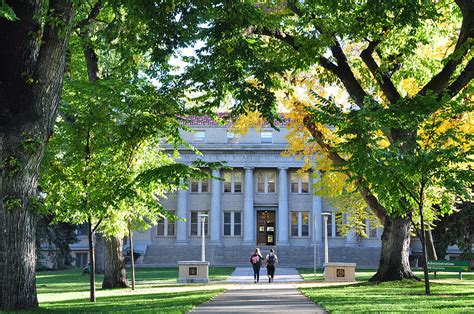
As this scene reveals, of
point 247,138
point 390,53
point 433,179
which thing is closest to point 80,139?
point 433,179

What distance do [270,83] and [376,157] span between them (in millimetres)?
3292

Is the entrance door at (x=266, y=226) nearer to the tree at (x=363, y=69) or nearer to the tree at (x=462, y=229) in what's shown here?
the tree at (x=462, y=229)

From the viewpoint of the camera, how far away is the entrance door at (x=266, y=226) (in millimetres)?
59188

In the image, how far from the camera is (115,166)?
635 inches

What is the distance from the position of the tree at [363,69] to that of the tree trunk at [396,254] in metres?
0.03

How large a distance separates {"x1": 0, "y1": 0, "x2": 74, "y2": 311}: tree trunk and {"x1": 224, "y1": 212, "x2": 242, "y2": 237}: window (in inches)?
1881

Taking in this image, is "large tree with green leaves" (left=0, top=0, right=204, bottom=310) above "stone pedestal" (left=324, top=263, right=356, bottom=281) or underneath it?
above

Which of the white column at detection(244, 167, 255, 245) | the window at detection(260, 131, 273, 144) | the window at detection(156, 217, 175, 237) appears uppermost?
the window at detection(260, 131, 273, 144)

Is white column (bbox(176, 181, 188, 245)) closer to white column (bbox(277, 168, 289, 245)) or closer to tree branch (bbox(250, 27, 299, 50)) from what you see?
white column (bbox(277, 168, 289, 245))

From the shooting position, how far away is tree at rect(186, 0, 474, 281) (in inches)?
507

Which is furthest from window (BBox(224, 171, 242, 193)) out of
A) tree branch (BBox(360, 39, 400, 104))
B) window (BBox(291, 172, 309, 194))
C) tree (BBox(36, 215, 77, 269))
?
tree branch (BBox(360, 39, 400, 104))

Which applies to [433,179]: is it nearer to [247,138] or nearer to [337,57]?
Result: [337,57]

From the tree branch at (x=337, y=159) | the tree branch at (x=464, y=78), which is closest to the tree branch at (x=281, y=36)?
the tree branch at (x=464, y=78)

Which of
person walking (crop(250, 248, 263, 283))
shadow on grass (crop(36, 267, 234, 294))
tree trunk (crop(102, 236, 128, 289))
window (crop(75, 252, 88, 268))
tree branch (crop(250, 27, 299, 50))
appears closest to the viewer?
tree branch (crop(250, 27, 299, 50))
